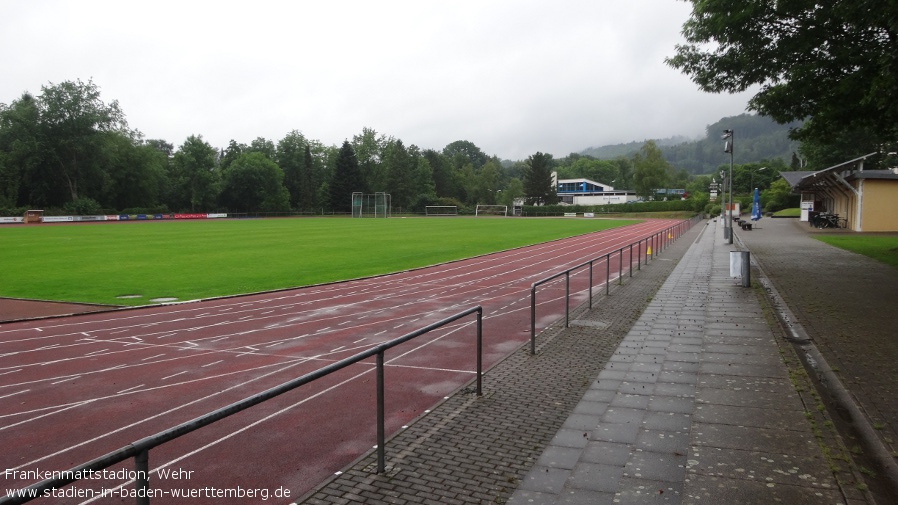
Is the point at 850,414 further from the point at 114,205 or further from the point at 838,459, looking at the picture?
the point at 114,205

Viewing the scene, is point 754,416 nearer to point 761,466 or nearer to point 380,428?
point 761,466

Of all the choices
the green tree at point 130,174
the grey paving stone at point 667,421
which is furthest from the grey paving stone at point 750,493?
the green tree at point 130,174

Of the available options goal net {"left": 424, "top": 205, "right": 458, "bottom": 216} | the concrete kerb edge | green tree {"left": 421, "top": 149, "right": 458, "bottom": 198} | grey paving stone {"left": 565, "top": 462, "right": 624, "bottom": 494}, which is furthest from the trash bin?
green tree {"left": 421, "top": 149, "right": 458, "bottom": 198}

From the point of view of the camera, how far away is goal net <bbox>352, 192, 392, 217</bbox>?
299 ft

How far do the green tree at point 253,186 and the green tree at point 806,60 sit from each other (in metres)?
A: 84.4

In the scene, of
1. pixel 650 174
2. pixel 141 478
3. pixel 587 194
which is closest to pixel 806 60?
pixel 141 478

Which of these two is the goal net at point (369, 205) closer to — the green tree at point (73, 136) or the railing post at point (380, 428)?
the green tree at point (73, 136)

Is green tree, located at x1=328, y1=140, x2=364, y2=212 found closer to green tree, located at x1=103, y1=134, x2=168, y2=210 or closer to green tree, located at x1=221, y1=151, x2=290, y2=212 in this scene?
green tree, located at x1=221, y1=151, x2=290, y2=212

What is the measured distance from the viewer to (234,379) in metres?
7.91

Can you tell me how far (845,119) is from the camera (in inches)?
643

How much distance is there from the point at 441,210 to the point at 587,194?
150 feet

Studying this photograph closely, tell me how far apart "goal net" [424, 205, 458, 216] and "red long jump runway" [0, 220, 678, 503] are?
93.6 metres

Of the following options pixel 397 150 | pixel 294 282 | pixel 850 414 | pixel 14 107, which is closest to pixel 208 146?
pixel 14 107

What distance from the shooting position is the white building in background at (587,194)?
125 m
